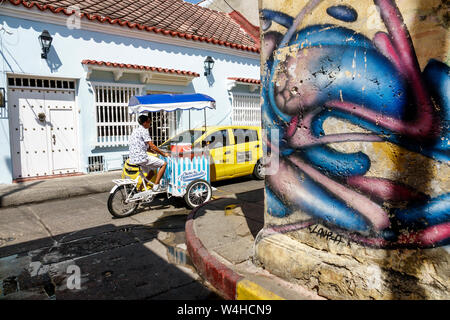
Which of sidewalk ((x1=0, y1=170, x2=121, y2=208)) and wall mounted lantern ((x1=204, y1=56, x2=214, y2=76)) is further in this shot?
wall mounted lantern ((x1=204, y1=56, x2=214, y2=76))

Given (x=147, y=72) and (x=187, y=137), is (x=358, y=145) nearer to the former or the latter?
(x=187, y=137)

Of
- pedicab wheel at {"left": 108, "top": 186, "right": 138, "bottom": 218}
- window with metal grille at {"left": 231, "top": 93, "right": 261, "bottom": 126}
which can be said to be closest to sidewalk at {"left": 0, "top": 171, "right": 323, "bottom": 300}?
pedicab wheel at {"left": 108, "top": 186, "right": 138, "bottom": 218}

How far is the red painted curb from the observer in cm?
321

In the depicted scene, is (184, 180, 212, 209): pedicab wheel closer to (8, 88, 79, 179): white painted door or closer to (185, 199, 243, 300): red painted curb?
(185, 199, 243, 300): red painted curb

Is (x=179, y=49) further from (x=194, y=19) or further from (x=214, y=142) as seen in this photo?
(x=214, y=142)

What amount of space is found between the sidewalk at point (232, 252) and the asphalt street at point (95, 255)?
0.20 metres

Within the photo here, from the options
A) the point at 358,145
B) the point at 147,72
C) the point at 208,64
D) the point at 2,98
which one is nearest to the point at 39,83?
the point at 2,98

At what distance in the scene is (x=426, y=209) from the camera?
2.42 metres

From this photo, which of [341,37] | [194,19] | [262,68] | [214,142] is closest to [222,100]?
[194,19]

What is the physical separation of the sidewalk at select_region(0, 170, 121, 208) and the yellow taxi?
2052 millimetres

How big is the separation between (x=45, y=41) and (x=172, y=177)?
5510 millimetres

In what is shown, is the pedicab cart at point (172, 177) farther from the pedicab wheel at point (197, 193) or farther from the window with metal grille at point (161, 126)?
the window with metal grille at point (161, 126)

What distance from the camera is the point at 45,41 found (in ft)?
27.4

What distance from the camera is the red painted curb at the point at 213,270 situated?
3.21 metres
